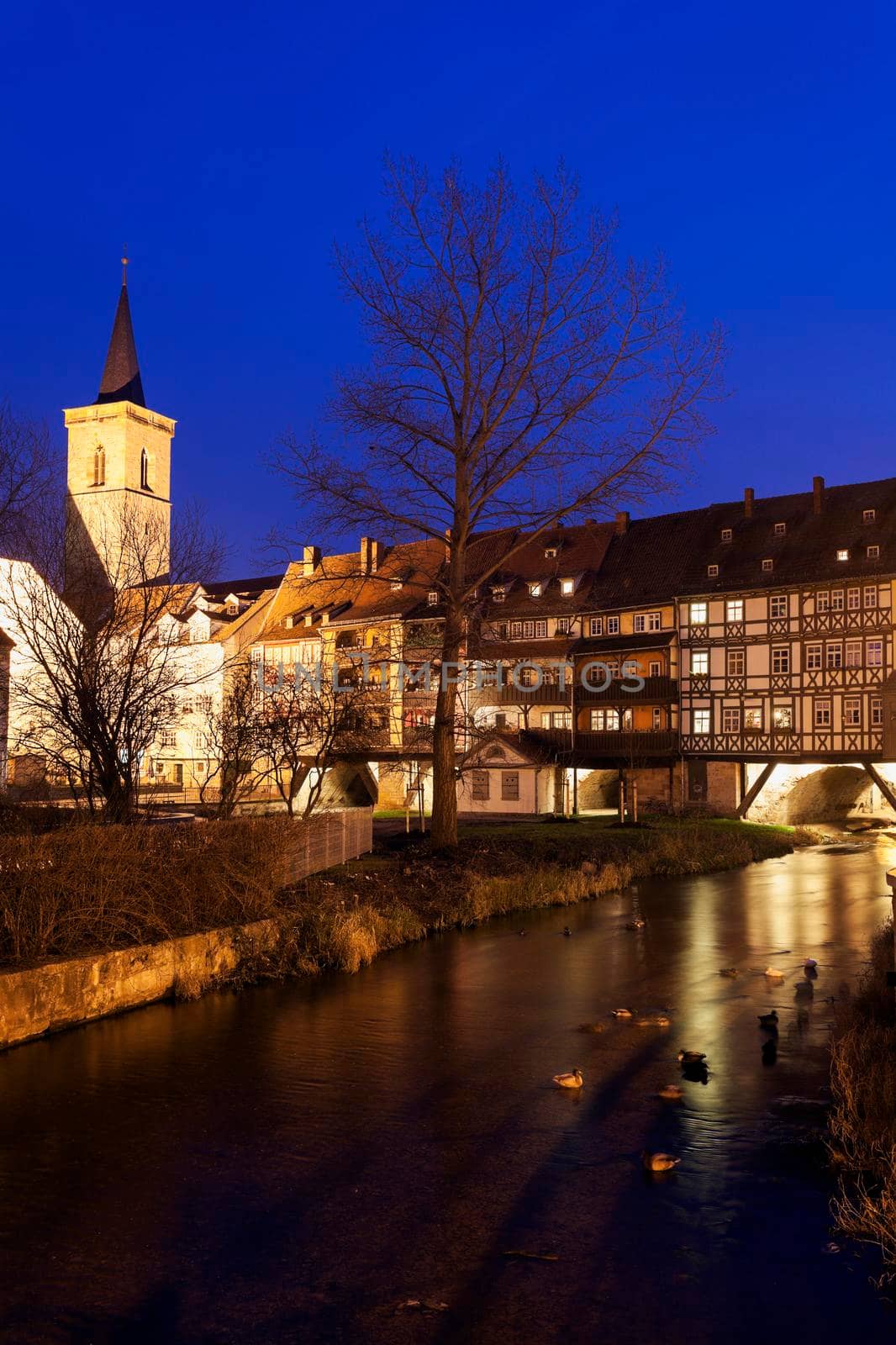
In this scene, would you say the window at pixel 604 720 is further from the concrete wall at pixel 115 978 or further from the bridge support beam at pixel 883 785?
the concrete wall at pixel 115 978

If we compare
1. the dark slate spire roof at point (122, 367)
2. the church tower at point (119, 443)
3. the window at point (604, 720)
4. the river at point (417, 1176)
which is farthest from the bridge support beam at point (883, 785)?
the dark slate spire roof at point (122, 367)

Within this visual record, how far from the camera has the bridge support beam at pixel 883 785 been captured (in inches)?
1558

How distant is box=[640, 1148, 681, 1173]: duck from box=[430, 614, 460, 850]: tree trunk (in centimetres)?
1470

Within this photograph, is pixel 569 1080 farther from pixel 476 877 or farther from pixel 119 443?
pixel 119 443

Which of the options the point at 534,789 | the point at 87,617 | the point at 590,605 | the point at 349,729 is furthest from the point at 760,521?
the point at 87,617

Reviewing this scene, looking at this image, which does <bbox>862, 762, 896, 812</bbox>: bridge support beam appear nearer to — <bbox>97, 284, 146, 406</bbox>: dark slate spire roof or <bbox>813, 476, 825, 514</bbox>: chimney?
<bbox>813, 476, 825, 514</bbox>: chimney

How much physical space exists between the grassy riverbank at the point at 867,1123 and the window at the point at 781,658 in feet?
109

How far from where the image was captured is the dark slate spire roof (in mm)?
89125

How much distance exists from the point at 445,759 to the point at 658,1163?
1527cm

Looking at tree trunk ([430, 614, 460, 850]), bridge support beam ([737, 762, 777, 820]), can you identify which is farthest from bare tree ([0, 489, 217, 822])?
bridge support beam ([737, 762, 777, 820])

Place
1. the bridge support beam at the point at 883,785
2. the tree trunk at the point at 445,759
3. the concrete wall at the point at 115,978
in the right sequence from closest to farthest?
the concrete wall at the point at 115,978
the tree trunk at the point at 445,759
the bridge support beam at the point at 883,785

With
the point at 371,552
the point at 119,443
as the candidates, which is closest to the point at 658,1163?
the point at 371,552

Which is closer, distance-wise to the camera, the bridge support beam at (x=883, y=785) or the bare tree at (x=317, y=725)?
the bare tree at (x=317, y=725)

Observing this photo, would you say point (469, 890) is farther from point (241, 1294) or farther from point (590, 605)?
point (590, 605)
